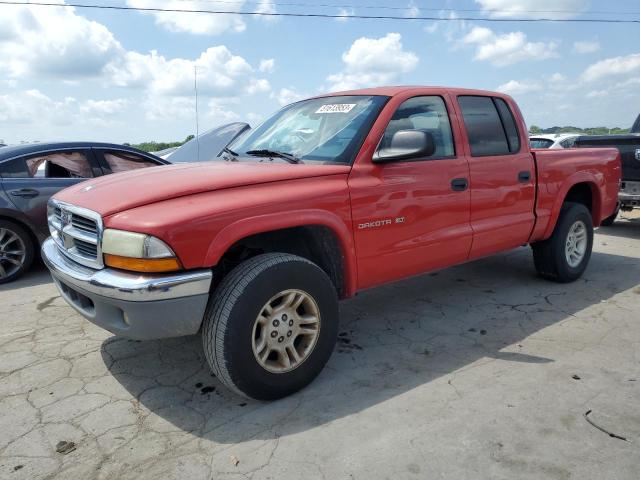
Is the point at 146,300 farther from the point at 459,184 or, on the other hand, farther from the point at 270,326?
the point at 459,184

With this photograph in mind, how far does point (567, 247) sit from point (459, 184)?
2.02m

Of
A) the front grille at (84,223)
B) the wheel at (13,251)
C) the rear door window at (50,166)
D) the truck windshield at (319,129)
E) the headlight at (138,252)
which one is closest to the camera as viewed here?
the headlight at (138,252)

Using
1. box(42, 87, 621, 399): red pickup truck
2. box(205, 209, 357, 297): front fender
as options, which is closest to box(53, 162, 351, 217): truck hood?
box(42, 87, 621, 399): red pickup truck

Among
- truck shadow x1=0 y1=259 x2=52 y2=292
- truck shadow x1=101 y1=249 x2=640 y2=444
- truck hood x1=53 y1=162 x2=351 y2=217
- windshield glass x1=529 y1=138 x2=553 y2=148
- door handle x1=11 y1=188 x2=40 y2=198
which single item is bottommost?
truck shadow x1=101 y1=249 x2=640 y2=444

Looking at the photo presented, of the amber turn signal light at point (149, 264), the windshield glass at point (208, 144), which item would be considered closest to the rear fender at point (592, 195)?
the amber turn signal light at point (149, 264)

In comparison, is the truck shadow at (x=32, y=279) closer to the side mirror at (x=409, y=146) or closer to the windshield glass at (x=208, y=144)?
the windshield glass at (x=208, y=144)

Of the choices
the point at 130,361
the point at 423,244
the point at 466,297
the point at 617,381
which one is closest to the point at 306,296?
the point at 423,244

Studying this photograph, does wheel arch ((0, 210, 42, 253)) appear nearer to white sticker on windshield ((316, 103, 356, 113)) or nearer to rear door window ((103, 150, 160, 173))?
rear door window ((103, 150, 160, 173))

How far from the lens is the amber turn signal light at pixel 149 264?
242cm

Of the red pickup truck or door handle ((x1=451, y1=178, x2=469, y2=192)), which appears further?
door handle ((x1=451, y1=178, x2=469, y2=192))

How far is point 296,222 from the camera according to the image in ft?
9.24

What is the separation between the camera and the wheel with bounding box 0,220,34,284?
5.32 meters

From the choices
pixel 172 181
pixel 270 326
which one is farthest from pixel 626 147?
pixel 172 181

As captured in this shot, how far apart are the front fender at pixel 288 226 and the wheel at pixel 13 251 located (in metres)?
3.93
